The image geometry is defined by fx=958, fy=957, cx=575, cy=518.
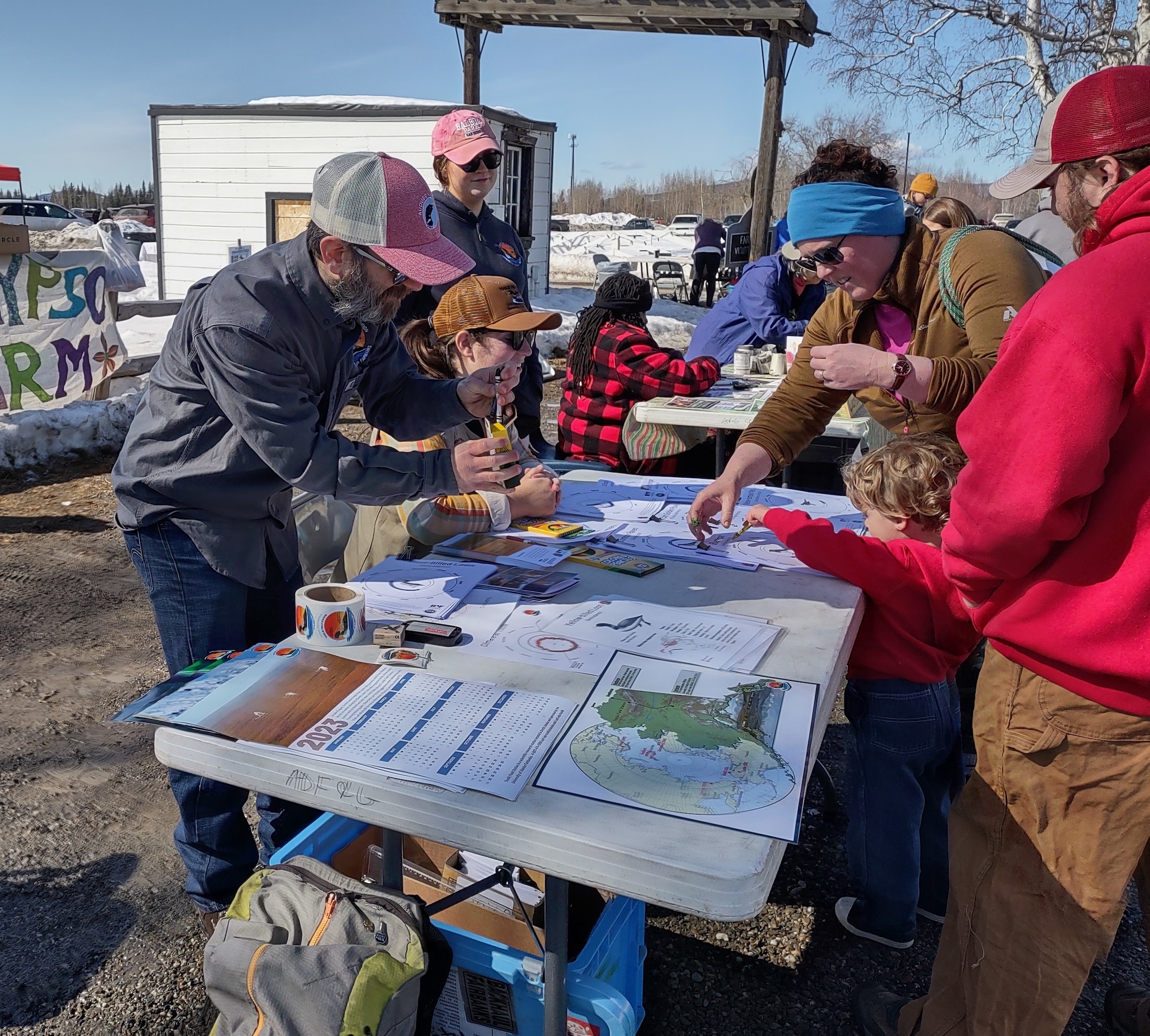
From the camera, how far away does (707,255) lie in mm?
18062

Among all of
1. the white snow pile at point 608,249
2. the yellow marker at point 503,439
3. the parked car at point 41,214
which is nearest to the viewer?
the yellow marker at point 503,439

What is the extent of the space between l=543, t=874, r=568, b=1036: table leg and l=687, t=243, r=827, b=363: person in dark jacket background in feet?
14.9

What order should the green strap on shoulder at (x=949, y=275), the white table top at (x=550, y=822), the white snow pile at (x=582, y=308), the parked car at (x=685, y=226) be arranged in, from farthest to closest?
the parked car at (x=685, y=226) < the white snow pile at (x=582, y=308) < the green strap on shoulder at (x=949, y=275) < the white table top at (x=550, y=822)

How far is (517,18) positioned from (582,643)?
11.5m

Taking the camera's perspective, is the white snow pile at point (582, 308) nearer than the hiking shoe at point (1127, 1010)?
No

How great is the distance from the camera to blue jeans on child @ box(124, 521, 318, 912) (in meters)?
2.13

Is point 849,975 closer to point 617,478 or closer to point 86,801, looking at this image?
point 617,478


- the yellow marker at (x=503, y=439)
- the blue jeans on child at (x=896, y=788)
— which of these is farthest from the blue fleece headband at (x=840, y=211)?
the blue jeans on child at (x=896, y=788)

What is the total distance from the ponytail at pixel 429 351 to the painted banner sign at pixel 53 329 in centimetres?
459

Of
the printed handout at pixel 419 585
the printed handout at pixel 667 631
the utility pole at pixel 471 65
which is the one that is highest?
the utility pole at pixel 471 65

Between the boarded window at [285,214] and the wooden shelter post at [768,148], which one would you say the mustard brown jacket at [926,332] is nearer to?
the wooden shelter post at [768,148]

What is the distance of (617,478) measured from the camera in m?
3.32

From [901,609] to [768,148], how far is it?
10.8 metres

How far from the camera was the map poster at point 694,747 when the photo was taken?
133cm
